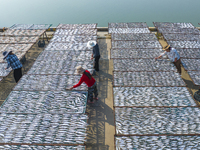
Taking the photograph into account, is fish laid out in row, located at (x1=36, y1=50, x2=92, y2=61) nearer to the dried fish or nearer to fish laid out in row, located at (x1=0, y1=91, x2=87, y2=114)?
fish laid out in row, located at (x1=0, y1=91, x2=87, y2=114)

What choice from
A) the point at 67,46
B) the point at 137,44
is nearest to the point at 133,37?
the point at 137,44

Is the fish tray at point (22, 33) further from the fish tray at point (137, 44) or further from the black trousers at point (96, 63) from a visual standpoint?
the fish tray at point (137, 44)

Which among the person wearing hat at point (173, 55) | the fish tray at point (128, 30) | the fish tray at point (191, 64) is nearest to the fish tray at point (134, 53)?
the person wearing hat at point (173, 55)

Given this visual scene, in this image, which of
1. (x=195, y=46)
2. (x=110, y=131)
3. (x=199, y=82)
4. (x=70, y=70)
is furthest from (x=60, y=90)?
(x=195, y=46)

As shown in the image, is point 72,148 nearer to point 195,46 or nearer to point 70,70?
point 70,70

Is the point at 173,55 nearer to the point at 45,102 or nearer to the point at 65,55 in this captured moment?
the point at 65,55

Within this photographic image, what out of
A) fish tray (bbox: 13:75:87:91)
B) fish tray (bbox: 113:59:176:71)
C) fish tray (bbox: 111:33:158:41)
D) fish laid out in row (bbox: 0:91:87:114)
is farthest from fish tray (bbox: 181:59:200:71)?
fish laid out in row (bbox: 0:91:87:114)
